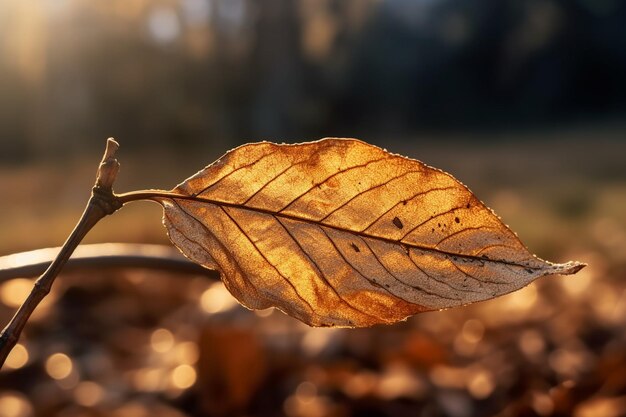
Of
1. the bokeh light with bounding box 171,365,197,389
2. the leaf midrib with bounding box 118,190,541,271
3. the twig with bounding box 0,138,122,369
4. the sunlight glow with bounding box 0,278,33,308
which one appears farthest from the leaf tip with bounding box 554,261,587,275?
the sunlight glow with bounding box 0,278,33,308

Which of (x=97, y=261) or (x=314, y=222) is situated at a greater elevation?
(x=97, y=261)

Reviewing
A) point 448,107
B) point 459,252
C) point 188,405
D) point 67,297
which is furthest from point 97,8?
point 459,252

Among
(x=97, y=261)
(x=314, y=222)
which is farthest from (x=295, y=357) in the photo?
(x=314, y=222)

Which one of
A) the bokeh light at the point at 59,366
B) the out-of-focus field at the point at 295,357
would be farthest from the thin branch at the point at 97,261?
the bokeh light at the point at 59,366

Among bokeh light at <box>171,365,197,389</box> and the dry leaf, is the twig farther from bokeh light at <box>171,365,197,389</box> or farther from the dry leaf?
bokeh light at <box>171,365,197,389</box>

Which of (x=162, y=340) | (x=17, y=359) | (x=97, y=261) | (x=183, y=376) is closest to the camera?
(x=97, y=261)

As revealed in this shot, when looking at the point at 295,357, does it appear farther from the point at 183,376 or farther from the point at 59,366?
the point at 59,366

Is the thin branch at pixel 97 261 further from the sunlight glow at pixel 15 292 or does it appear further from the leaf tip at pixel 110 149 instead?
the sunlight glow at pixel 15 292
